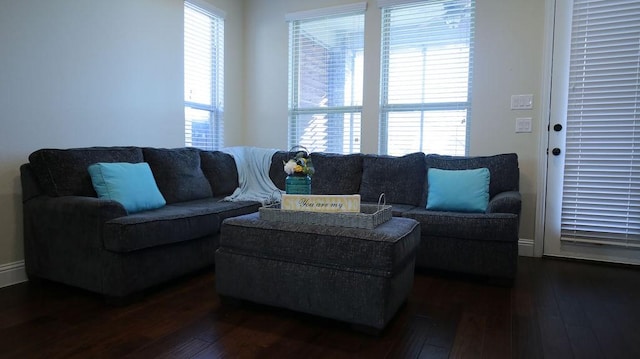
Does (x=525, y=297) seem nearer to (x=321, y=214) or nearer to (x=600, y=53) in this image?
(x=321, y=214)

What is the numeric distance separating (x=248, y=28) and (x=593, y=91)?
11.7 feet

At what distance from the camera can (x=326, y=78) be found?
4250 mm

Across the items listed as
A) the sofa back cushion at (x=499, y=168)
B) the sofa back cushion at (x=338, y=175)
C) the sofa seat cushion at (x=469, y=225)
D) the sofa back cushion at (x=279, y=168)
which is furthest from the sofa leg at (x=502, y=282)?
the sofa back cushion at (x=279, y=168)

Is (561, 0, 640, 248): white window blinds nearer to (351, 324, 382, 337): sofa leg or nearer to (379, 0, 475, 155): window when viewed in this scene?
(379, 0, 475, 155): window

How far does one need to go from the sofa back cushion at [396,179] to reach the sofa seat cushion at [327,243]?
116 cm

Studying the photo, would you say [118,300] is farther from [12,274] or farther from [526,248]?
[526,248]

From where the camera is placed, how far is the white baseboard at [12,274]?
2469 millimetres

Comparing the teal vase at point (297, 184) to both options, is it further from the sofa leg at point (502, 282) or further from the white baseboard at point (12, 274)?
the white baseboard at point (12, 274)

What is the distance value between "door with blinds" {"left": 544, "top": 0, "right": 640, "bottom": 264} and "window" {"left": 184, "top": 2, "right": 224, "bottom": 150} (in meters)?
3.27

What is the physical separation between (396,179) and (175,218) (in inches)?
73.3

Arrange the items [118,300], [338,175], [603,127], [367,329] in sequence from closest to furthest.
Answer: [367,329] < [118,300] < [603,127] < [338,175]

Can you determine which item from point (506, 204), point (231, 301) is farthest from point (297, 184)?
point (506, 204)

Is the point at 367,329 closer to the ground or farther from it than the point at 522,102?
closer to the ground

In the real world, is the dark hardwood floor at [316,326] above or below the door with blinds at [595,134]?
below
